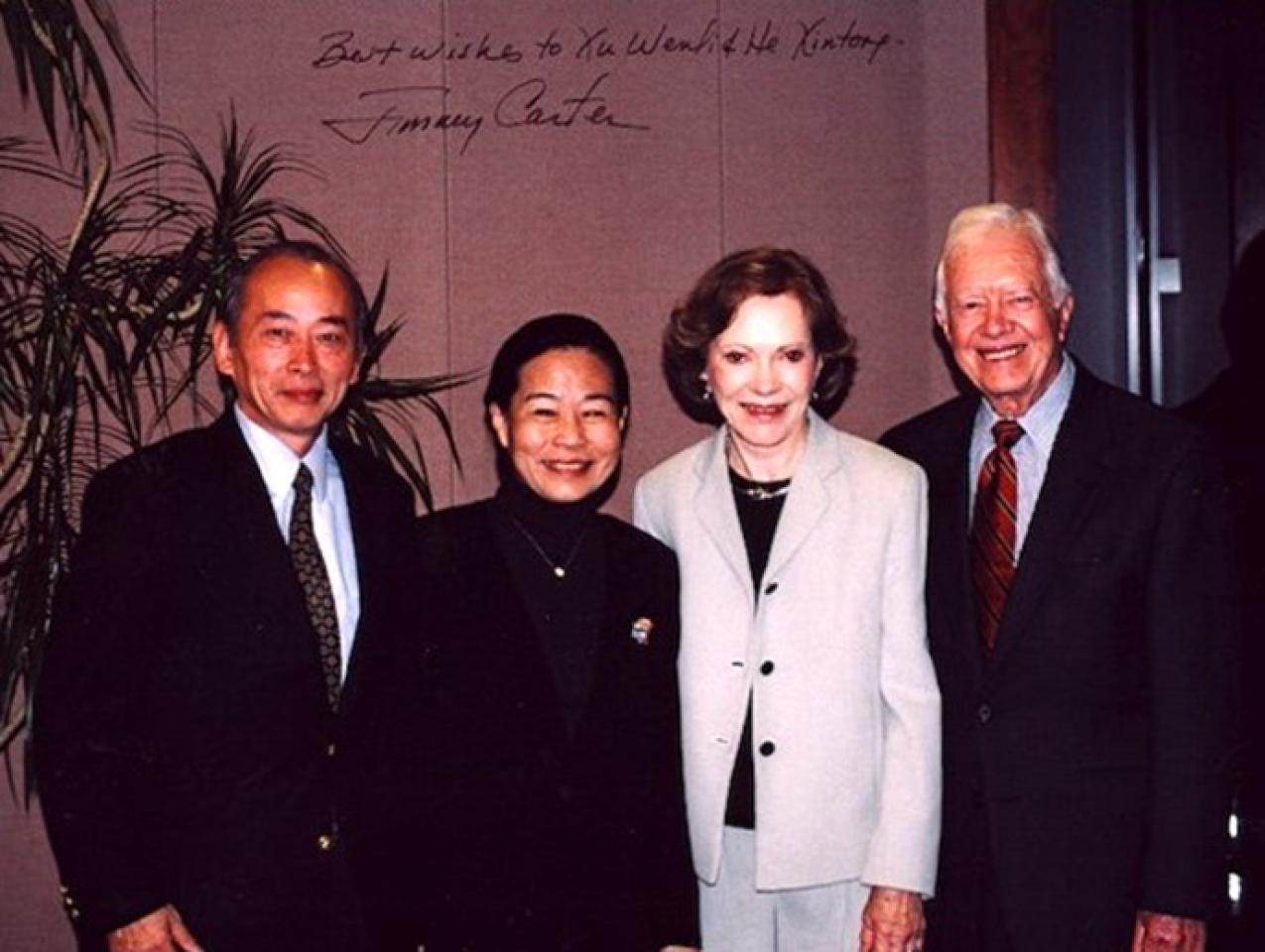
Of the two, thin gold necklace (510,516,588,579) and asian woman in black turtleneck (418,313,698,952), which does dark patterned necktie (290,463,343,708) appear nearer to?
asian woman in black turtleneck (418,313,698,952)

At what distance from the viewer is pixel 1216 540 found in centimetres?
230

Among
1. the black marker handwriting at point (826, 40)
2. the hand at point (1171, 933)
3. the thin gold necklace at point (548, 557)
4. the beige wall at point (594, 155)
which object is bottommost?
the hand at point (1171, 933)

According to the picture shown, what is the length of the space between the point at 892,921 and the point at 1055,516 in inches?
29.1

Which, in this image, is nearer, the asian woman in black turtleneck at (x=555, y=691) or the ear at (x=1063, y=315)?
the asian woman in black turtleneck at (x=555, y=691)

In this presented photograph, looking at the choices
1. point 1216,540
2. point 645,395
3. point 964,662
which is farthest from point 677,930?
point 645,395

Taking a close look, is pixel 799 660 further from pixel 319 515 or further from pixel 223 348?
pixel 223 348

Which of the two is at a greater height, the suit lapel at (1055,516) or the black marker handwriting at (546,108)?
the black marker handwriting at (546,108)

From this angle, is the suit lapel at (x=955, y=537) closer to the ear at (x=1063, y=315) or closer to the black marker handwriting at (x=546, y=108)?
the ear at (x=1063, y=315)

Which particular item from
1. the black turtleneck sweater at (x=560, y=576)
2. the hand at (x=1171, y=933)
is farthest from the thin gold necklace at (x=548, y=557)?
the hand at (x=1171, y=933)

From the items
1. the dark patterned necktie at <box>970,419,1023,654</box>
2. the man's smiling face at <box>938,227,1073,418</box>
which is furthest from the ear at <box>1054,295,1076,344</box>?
the dark patterned necktie at <box>970,419,1023,654</box>

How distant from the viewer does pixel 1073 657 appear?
2311 millimetres

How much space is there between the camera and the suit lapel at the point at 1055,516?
2314mm

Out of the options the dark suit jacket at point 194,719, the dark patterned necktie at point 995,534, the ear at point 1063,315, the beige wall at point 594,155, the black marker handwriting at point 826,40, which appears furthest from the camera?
the black marker handwriting at point 826,40
